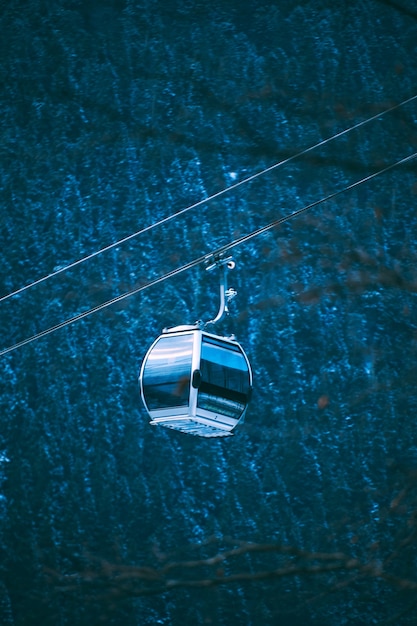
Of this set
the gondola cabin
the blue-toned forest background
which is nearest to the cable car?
the gondola cabin

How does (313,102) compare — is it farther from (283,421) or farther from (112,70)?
(283,421)

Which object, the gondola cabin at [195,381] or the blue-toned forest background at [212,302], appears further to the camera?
the blue-toned forest background at [212,302]

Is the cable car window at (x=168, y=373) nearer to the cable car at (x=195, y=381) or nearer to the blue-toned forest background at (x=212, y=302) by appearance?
the cable car at (x=195, y=381)

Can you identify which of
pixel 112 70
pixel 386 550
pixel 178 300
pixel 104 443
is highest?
pixel 112 70

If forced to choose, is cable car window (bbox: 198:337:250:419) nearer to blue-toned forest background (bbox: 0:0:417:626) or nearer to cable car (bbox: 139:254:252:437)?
cable car (bbox: 139:254:252:437)

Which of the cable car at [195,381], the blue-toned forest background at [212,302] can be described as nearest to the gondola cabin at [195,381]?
the cable car at [195,381]

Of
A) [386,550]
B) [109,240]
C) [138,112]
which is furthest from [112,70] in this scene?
[386,550]

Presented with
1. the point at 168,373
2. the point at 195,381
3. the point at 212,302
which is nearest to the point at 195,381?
the point at 195,381
